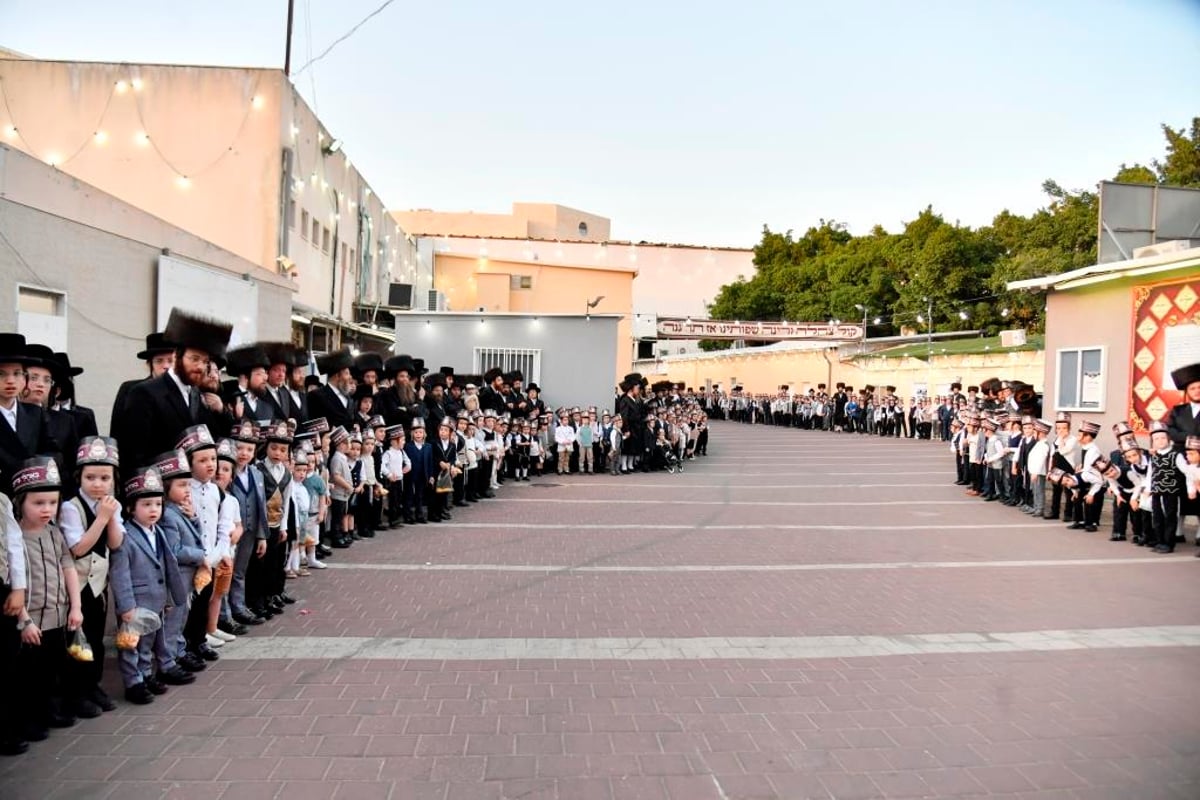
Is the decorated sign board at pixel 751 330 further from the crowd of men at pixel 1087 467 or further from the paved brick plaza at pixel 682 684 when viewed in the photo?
the paved brick plaza at pixel 682 684

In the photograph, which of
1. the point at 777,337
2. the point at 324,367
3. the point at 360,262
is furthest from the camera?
the point at 777,337

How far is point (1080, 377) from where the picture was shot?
535 inches

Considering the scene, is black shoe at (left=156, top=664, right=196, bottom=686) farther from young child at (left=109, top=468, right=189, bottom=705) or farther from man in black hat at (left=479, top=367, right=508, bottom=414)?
man in black hat at (left=479, top=367, right=508, bottom=414)

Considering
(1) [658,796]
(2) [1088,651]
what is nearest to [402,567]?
(1) [658,796]

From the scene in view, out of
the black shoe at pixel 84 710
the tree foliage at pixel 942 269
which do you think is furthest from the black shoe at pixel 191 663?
the tree foliage at pixel 942 269

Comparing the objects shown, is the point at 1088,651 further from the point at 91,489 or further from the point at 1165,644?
the point at 91,489

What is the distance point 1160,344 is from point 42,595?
13.9 metres

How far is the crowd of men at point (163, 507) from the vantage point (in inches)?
161

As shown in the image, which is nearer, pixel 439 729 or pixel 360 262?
pixel 439 729

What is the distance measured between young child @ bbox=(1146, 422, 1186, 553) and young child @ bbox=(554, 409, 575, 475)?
34.2ft

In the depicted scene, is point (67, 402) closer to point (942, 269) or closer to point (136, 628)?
point (136, 628)

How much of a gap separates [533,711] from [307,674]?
1543mm

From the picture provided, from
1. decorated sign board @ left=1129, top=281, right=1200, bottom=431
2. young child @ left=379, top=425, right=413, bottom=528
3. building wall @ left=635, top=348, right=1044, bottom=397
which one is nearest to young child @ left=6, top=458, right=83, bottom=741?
young child @ left=379, top=425, right=413, bottom=528

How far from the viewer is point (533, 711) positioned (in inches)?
176
